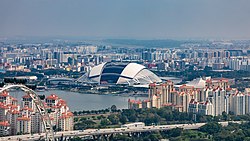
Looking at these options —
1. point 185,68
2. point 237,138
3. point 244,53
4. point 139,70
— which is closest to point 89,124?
point 237,138

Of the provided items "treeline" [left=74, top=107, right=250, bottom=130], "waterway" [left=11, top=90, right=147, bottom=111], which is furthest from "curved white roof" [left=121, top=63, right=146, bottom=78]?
"treeline" [left=74, top=107, right=250, bottom=130]

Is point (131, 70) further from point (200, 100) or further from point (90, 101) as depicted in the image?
point (200, 100)

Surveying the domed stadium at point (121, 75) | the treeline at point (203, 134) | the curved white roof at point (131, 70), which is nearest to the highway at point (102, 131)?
the treeline at point (203, 134)

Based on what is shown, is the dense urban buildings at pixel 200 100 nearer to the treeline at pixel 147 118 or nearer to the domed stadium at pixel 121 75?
the treeline at pixel 147 118

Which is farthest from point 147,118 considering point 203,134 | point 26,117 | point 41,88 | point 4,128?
point 41,88

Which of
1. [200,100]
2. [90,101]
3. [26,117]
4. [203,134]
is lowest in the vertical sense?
[90,101]

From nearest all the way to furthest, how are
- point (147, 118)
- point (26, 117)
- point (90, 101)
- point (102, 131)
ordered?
1. point (26, 117)
2. point (102, 131)
3. point (147, 118)
4. point (90, 101)

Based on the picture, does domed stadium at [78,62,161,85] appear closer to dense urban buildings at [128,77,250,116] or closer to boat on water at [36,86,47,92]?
boat on water at [36,86,47,92]

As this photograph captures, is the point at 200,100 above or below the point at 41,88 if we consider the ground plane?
above

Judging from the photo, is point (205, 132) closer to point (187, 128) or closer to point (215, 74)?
point (187, 128)
